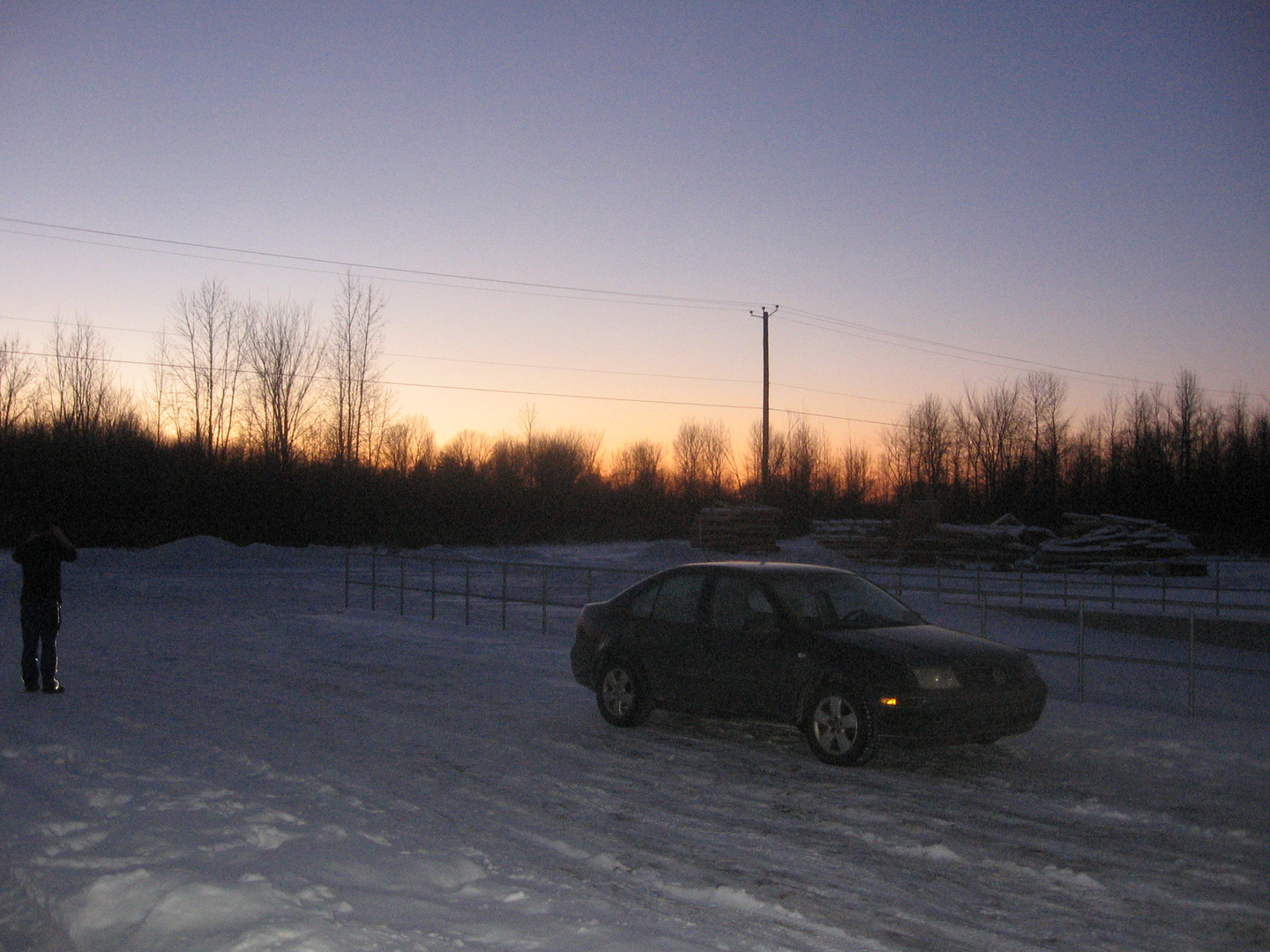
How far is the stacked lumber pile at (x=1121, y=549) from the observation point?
36344 millimetres

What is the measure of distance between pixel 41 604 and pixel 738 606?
7214 mm

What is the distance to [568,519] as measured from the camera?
194ft

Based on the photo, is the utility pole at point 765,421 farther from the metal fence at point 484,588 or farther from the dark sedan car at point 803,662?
the dark sedan car at point 803,662

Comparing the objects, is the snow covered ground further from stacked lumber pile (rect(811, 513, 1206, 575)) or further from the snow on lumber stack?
the snow on lumber stack

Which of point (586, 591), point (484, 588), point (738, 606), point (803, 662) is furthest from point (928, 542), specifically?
point (803, 662)

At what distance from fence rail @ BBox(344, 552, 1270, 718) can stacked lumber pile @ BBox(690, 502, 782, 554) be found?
557cm

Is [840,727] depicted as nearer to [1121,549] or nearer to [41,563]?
[41,563]

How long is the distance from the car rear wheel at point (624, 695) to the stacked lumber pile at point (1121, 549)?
30.9 m

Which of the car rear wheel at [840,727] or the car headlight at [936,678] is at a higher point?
the car headlight at [936,678]

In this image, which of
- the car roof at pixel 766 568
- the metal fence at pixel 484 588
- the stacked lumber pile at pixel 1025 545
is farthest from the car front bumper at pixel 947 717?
the stacked lumber pile at pixel 1025 545

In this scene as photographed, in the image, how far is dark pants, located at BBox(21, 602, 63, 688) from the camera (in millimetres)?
10773

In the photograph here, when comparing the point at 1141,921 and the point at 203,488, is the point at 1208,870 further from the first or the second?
the point at 203,488

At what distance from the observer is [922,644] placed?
316 inches

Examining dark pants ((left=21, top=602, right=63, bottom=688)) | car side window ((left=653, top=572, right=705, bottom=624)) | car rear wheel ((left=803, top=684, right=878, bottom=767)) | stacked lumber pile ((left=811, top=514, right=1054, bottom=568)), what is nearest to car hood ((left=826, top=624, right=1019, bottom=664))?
car rear wheel ((left=803, top=684, right=878, bottom=767))
